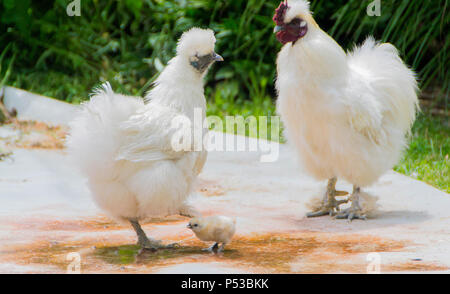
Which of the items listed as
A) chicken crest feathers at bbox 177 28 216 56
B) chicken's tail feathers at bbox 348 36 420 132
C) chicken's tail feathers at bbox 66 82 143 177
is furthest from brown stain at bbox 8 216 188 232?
chicken's tail feathers at bbox 348 36 420 132

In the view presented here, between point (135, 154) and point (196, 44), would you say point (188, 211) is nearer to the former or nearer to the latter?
point (135, 154)

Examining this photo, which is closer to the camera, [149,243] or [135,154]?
[135,154]

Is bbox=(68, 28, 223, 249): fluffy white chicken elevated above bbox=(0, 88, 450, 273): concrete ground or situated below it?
above

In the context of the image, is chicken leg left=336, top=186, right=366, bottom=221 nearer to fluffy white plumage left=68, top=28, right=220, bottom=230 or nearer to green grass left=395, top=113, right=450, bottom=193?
green grass left=395, top=113, right=450, bottom=193

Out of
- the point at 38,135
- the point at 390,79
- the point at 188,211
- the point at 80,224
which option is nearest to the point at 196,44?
the point at 188,211

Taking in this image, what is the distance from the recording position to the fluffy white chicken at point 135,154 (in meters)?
4.04

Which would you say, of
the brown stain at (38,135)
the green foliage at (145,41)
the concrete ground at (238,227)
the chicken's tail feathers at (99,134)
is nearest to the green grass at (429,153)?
the concrete ground at (238,227)

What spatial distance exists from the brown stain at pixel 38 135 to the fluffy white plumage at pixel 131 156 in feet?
9.85

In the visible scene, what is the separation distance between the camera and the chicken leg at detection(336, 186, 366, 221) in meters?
5.07

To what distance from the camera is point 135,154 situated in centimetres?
407

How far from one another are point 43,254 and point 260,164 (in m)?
2.93

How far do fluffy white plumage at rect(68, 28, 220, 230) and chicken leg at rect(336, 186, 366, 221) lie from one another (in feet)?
4.62

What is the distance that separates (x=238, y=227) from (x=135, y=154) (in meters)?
1.10

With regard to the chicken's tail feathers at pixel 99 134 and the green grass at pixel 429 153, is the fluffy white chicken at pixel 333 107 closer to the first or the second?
the green grass at pixel 429 153
